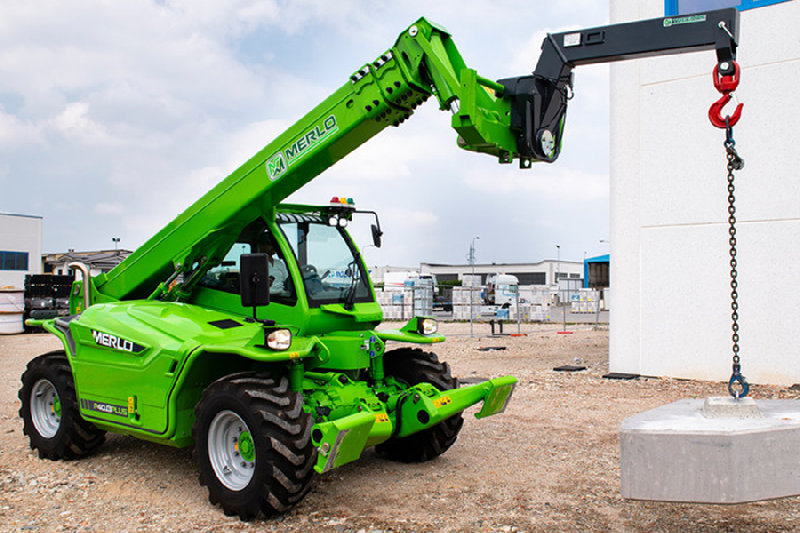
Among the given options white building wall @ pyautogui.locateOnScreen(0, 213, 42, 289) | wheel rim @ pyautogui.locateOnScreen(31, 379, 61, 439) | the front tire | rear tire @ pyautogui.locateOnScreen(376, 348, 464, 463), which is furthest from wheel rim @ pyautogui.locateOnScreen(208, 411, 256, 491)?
white building wall @ pyautogui.locateOnScreen(0, 213, 42, 289)

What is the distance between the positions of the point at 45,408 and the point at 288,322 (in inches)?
120

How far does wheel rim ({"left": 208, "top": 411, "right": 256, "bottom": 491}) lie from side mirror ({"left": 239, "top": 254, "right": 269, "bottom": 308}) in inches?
35.3

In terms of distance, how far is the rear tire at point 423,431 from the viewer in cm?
659

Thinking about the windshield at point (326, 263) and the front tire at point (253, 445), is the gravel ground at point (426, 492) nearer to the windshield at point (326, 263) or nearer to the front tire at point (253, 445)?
the front tire at point (253, 445)

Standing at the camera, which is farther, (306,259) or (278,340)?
(306,259)

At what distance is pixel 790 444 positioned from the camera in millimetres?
3711

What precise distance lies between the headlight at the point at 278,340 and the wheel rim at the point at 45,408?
3146 millimetres

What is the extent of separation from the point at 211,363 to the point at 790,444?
167 inches

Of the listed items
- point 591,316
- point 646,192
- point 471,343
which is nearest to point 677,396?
point 646,192

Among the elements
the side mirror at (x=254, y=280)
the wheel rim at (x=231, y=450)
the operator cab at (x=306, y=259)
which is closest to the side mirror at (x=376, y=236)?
the operator cab at (x=306, y=259)

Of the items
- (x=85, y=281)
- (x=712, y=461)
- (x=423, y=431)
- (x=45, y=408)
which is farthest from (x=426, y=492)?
(x=85, y=281)

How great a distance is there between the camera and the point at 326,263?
6.41 metres

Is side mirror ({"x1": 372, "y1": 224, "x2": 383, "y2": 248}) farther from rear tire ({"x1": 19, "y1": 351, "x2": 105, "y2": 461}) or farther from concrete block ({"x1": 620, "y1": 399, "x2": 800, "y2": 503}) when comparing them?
concrete block ({"x1": 620, "y1": 399, "x2": 800, "y2": 503})

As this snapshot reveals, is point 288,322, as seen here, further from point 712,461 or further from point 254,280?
point 712,461
